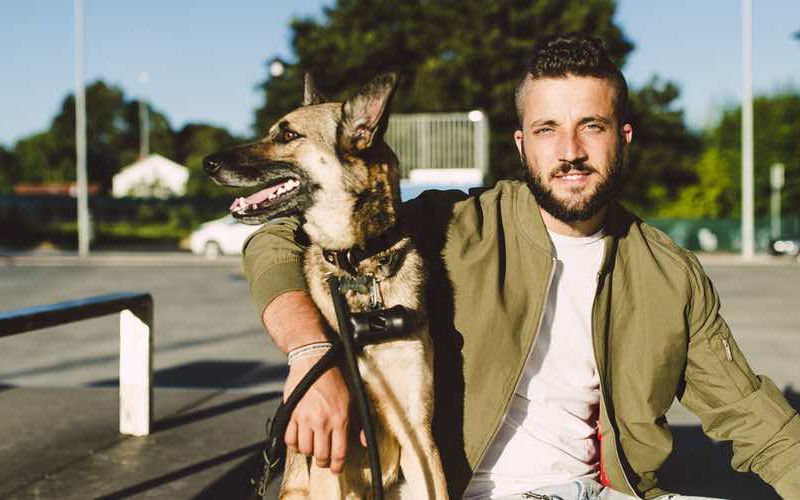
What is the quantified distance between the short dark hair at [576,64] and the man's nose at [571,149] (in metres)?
0.16

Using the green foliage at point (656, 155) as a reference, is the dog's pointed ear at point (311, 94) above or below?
below

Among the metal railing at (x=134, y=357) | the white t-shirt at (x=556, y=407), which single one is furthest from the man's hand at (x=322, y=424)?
the metal railing at (x=134, y=357)

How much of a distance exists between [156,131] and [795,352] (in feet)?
329

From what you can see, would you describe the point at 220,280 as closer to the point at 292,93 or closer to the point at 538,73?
the point at 538,73

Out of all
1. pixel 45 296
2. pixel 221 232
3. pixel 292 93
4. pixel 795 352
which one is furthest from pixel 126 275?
pixel 292 93

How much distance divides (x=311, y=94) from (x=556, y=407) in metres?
1.38

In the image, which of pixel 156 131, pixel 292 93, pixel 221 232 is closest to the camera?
pixel 221 232

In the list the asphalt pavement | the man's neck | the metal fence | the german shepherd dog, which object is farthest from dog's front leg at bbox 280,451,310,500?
the metal fence

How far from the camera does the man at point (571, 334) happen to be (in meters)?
2.25

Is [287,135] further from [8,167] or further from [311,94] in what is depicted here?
[8,167]

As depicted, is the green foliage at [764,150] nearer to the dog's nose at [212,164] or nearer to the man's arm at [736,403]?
the man's arm at [736,403]

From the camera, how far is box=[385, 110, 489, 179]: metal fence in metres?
17.7

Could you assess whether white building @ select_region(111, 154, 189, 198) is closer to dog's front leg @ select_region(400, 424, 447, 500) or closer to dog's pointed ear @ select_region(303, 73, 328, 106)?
dog's pointed ear @ select_region(303, 73, 328, 106)

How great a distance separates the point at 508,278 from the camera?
7.73ft
